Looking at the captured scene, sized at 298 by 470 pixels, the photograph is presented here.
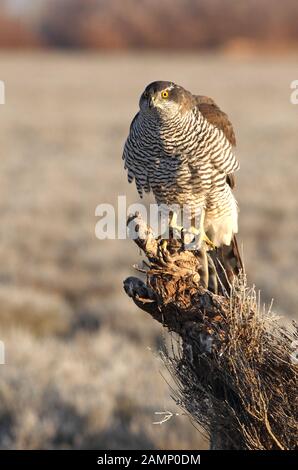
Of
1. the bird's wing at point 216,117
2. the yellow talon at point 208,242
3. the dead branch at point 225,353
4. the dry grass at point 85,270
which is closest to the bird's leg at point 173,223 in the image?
the yellow talon at point 208,242

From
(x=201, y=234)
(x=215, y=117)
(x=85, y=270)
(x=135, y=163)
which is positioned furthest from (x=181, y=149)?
(x=85, y=270)

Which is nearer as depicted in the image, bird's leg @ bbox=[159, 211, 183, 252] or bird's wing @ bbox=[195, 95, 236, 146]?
bird's leg @ bbox=[159, 211, 183, 252]

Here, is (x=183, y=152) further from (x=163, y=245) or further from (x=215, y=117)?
(x=163, y=245)

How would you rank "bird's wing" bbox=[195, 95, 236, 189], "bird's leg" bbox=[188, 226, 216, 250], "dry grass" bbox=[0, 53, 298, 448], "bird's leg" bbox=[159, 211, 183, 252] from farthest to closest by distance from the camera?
"dry grass" bbox=[0, 53, 298, 448] → "bird's wing" bbox=[195, 95, 236, 189] → "bird's leg" bbox=[188, 226, 216, 250] → "bird's leg" bbox=[159, 211, 183, 252]

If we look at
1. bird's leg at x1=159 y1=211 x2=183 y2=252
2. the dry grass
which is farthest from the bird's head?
the dry grass

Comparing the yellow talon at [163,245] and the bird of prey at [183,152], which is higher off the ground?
the bird of prey at [183,152]

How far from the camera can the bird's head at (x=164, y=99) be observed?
4406mm

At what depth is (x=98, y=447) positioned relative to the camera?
6.38 meters

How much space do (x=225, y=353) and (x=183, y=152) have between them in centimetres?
158

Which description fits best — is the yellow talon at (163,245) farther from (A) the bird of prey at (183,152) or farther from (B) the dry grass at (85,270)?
(B) the dry grass at (85,270)

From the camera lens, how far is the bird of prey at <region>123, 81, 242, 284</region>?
463 cm

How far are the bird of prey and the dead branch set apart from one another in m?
0.84

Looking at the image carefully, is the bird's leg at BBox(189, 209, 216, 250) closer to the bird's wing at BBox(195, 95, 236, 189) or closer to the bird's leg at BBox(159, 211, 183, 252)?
the bird's leg at BBox(159, 211, 183, 252)

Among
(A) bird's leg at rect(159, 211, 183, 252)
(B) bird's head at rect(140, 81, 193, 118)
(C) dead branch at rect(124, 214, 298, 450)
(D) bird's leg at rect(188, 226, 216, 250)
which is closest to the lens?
(C) dead branch at rect(124, 214, 298, 450)
